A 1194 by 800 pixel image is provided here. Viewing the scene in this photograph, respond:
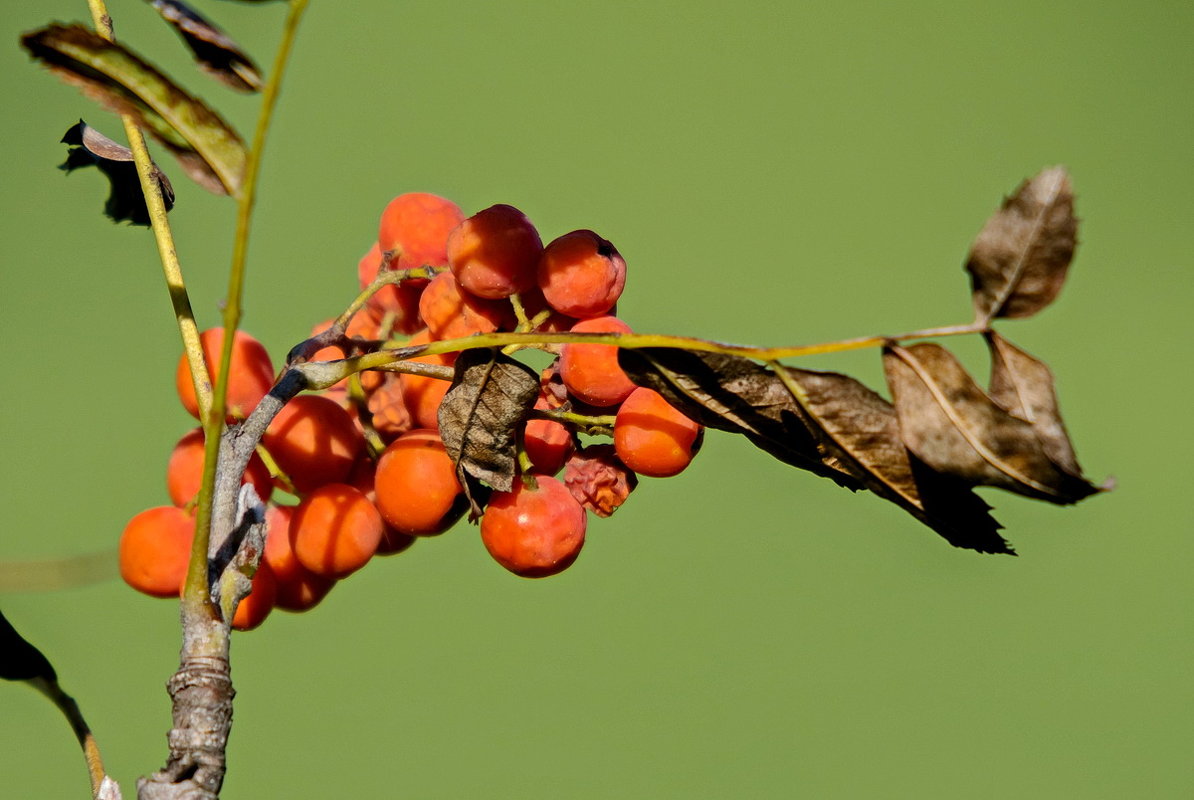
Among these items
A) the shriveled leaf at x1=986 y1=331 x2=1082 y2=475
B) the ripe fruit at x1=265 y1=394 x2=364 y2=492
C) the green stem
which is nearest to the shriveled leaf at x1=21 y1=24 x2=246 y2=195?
the green stem

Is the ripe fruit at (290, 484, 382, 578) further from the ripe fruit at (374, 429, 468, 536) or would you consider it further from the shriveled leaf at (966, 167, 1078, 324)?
the shriveled leaf at (966, 167, 1078, 324)

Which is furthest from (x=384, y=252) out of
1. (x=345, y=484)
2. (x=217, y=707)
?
(x=217, y=707)

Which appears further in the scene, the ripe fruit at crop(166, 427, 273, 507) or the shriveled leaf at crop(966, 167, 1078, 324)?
the ripe fruit at crop(166, 427, 273, 507)

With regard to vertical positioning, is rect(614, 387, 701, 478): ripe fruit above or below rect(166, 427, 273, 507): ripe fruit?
below

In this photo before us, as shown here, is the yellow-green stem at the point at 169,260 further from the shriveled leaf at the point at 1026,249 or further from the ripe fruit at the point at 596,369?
the shriveled leaf at the point at 1026,249

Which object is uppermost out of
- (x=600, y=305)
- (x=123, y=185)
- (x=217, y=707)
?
(x=123, y=185)

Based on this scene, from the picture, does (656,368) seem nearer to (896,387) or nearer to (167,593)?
(896,387)

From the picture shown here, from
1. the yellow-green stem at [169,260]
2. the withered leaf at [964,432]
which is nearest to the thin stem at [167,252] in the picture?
the yellow-green stem at [169,260]
